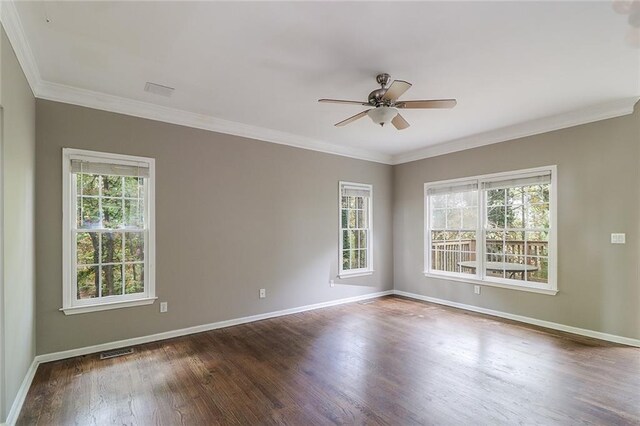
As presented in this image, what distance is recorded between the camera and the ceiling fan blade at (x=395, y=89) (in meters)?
2.51

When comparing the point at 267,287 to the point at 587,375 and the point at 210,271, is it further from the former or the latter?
the point at 587,375

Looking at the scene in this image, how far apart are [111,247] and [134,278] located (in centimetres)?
44

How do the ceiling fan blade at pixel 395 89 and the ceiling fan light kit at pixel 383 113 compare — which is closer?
the ceiling fan blade at pixel 395 89

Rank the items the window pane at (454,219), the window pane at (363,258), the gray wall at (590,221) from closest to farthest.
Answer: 1. the gray wall at (590,221)
2. the window pane at (454,219)
3. the window pane at (363,258)

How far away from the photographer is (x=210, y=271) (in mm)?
4152

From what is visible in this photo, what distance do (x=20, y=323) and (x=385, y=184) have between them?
548 centimetres

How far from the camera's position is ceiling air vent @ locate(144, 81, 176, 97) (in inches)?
127

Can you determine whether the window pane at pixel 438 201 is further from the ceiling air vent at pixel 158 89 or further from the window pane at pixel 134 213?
the window pane at pixel 134 213

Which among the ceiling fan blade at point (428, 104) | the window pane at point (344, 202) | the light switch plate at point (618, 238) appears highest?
the ceiling fan blade at point (428, 104)

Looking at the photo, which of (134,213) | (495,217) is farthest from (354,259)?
(134,213)

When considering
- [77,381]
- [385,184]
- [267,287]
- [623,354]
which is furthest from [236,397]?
[385,184]

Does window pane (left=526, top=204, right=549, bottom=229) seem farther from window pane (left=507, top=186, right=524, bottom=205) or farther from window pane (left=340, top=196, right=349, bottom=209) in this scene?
window pane (left=340, top=196, right=349, bottom=209)

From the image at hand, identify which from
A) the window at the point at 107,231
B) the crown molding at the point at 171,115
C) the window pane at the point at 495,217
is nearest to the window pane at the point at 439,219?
the window pane at the point at 495,217

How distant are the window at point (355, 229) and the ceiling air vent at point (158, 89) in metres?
3.10
